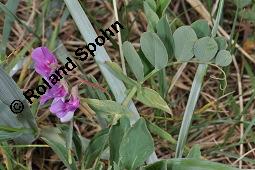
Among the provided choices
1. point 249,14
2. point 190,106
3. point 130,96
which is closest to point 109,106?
point 130,96

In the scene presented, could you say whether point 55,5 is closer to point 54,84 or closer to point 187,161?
point 54,84

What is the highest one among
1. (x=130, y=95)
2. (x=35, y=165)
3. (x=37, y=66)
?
(x=37, y=66)

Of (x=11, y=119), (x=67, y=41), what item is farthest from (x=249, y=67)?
(x=11, y=119)

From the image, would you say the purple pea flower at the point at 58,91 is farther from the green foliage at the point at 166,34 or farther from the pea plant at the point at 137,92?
the green foliage at the point at 166,34

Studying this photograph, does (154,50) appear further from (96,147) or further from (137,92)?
(96,147)

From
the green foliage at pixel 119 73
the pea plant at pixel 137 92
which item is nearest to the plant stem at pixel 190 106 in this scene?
the pea plant at pixel 137 92

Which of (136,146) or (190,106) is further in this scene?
(190,106)

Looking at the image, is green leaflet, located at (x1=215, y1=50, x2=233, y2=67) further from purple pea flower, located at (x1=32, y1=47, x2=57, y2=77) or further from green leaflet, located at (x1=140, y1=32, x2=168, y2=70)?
purple pea flower, located at (x1=32, y1=47, x2=57, y2=77)
